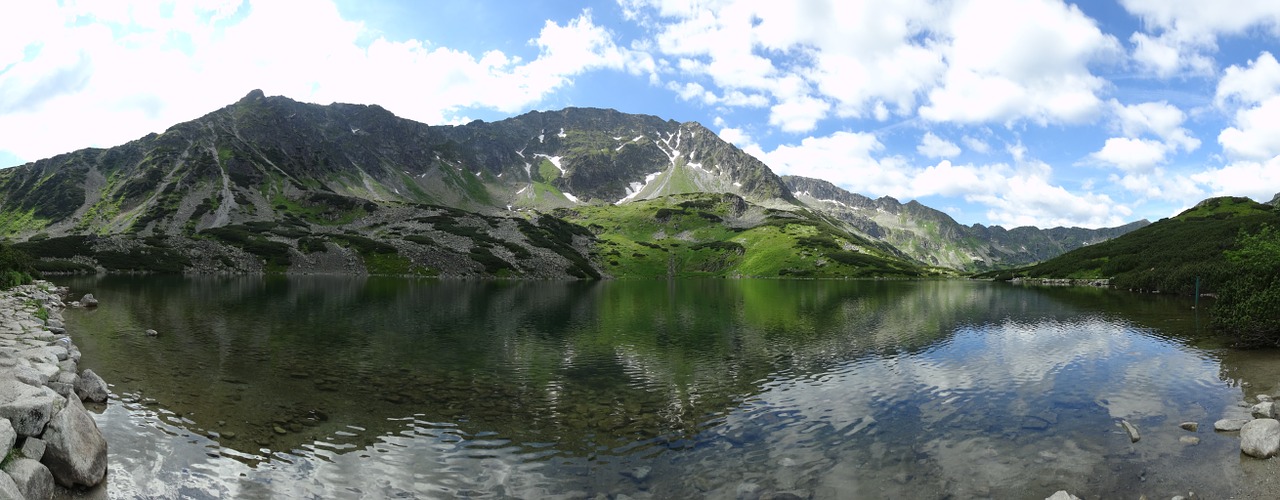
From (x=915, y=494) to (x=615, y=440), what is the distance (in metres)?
11.1

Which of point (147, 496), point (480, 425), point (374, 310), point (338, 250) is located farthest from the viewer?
point (338, 250)

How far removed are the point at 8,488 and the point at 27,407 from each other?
A: 4.46 m

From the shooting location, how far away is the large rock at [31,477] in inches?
540

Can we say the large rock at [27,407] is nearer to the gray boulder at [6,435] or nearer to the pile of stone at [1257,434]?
the gray boulder at [6,435]

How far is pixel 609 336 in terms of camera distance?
54.3 meters

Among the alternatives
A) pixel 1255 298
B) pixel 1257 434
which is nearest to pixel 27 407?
pixel 1257 434

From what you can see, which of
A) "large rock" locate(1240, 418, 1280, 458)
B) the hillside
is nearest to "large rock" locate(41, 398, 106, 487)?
"large rock" locate(1240, 418, 1280, 458)

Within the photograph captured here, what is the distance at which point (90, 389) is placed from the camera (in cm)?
2536

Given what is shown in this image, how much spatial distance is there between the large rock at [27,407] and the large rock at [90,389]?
8.79 m

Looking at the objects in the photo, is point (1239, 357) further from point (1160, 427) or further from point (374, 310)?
point (374, 310)

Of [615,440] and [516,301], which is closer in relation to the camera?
[615,440]

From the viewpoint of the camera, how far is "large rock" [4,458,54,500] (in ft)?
45.0

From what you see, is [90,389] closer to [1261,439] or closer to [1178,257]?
[1261,439]

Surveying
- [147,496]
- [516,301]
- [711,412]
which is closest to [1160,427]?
[711,412]
